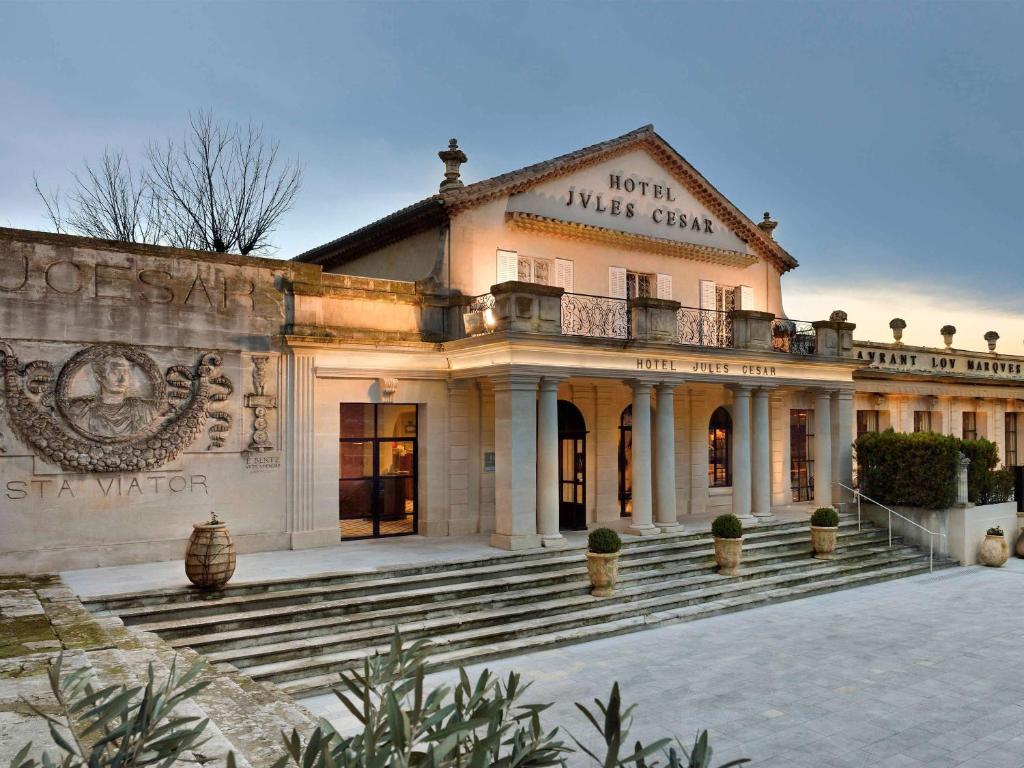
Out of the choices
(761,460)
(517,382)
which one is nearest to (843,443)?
(761,460)

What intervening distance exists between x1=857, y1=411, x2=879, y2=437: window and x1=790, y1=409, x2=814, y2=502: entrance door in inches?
61.8

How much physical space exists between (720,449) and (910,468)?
4.70 m

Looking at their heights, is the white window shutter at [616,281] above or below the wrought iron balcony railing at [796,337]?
above

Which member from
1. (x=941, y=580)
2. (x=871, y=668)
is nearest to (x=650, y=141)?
(x=941, y=580)

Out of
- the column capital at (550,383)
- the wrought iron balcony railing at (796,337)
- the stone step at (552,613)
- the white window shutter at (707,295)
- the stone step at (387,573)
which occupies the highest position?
the white window shutter at (707,295)

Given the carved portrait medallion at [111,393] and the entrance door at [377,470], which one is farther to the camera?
the entrance door at [377,470]

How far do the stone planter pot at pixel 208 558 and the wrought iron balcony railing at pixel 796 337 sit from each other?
13.9 metres

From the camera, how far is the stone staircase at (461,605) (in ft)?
34.0

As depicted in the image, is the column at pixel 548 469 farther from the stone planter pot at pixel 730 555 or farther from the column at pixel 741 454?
the column at pixel 741 454

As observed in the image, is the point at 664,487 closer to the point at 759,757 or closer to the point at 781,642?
the point at 781,642

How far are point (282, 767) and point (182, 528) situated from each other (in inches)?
493

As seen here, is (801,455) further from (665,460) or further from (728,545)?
(728,545)

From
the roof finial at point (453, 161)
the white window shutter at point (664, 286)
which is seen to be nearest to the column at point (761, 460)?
the white window shutter at point (664, 286)

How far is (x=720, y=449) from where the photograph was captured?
71.4ft
